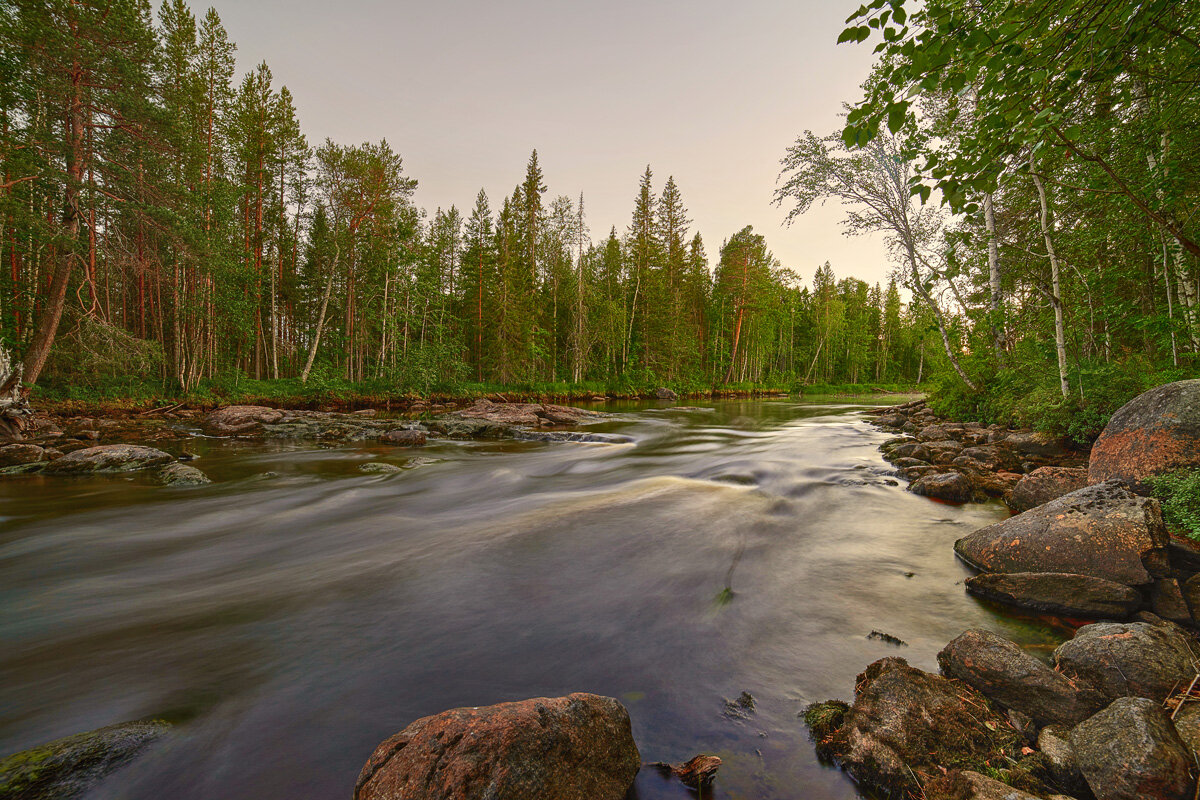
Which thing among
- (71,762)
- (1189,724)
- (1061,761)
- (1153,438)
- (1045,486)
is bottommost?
(71,762)

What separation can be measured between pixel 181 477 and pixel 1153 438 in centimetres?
1495

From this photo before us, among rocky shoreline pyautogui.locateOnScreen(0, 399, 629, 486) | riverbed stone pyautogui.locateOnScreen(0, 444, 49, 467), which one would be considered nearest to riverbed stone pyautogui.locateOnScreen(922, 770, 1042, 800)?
rocky shoreline pyautogui.locateOnScreen(0, 399, 629, 486)

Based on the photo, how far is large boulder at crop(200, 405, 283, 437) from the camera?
15.1m

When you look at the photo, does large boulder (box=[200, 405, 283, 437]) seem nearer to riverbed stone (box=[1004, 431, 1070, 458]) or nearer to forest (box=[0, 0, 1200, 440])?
forest (box=[0, 0, 1200, 440])

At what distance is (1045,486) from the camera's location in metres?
6.42

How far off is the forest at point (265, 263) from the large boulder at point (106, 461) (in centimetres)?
572

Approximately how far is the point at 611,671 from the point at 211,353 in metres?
28.6

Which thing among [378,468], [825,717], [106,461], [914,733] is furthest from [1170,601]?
[106,461]

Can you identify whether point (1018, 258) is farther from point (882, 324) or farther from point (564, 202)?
point (882, 324)

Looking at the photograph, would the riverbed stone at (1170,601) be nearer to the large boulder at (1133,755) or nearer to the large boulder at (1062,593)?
the large boulder at (1062,593)

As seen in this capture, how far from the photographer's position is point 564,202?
43.4 m

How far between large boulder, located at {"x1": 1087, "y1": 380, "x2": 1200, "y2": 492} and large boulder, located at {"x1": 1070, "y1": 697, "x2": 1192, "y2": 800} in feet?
14.4

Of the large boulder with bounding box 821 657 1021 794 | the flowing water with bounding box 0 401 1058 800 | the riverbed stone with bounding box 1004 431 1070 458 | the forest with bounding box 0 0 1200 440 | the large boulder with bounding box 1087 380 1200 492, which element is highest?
the forest with bounding box 0 0 1200 440

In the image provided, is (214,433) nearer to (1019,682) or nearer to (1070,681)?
(1019,682)
